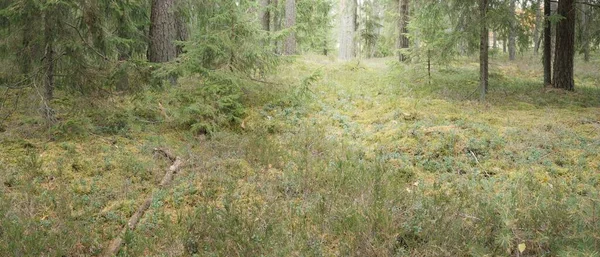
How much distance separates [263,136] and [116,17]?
4216 millimetres

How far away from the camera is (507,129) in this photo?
754cm

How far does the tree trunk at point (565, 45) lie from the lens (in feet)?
38.2

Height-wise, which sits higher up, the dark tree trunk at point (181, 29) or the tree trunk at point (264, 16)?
the tree trunk at point (264, 16)

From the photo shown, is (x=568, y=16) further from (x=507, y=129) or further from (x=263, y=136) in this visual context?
(x=263, y=136)

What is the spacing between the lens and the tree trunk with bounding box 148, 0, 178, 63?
9.44 metres

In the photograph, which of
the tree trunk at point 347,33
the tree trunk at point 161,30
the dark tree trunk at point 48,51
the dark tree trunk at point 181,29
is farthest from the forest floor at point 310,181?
the tree trunk at point 347,33

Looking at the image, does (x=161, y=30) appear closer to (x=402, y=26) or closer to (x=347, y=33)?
(x=402, y=26)

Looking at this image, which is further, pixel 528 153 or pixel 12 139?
pixel 528 153

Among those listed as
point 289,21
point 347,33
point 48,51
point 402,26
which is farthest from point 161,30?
point 347,33

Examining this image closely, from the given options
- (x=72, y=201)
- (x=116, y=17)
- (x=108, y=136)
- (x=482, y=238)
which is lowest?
(x=482, y=238)

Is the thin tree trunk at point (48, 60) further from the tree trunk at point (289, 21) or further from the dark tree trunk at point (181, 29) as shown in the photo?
the tree trunk at point (289, 21)

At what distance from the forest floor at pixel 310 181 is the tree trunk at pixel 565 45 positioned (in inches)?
112

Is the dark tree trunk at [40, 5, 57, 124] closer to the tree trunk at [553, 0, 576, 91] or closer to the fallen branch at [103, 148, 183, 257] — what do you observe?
the fallen branch at [103, 148, 183, 257]

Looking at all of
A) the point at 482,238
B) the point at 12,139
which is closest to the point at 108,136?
the point at 12,139
